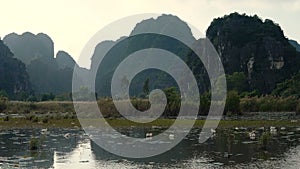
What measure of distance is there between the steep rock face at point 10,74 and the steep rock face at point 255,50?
46392mm

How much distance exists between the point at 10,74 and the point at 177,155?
96.3 metres

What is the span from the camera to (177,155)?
20.4 meters

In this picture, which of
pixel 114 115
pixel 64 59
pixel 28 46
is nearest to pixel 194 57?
pixel 114 115

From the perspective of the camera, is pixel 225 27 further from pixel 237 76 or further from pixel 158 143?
pixel 158 143

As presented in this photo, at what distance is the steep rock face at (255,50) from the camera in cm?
8956

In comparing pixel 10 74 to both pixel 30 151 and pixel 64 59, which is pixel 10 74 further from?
pixel 30 151

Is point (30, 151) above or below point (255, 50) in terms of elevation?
below

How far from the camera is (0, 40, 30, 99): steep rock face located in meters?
109

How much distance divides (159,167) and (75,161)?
3740 mm

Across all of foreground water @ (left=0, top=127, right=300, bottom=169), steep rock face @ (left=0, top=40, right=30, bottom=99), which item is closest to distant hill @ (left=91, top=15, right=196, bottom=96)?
steep rock face @ (left=0, top=40, right=30, bottom=99)

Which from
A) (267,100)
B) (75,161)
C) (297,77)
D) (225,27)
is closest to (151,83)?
(225,27)

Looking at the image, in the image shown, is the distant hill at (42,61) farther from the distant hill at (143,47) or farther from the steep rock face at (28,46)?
the distant hill at (143,47)

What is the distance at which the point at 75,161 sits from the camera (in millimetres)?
18812

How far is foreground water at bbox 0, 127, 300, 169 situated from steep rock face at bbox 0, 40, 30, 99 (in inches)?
3383
